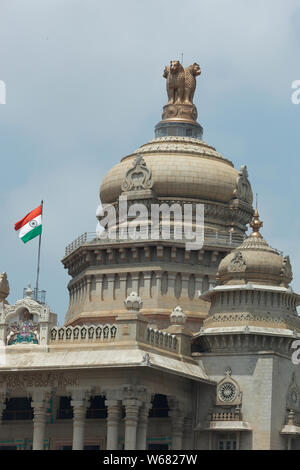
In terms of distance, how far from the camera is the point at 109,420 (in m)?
88.4

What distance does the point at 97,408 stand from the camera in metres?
95.3

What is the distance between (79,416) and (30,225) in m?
14.3

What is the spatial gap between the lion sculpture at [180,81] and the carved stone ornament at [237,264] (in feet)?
62.5

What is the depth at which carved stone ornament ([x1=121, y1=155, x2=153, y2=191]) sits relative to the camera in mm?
105188

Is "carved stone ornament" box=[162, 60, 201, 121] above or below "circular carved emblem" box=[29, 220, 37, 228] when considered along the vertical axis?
above

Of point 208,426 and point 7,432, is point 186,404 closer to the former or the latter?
point 208,426

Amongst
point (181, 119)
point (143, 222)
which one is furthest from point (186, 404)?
point (181, 119)

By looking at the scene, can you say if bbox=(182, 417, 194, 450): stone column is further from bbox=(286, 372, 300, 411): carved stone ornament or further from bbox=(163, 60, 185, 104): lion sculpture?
bbox=(163, 60, 185, 104): lion sculpture

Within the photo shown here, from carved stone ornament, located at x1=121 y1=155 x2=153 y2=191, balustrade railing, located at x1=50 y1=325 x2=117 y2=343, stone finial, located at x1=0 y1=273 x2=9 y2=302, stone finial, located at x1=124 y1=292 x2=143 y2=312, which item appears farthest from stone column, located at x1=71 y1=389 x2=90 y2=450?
carved stone ornament, located at x1=121 y1=155 x2=153 y2=191

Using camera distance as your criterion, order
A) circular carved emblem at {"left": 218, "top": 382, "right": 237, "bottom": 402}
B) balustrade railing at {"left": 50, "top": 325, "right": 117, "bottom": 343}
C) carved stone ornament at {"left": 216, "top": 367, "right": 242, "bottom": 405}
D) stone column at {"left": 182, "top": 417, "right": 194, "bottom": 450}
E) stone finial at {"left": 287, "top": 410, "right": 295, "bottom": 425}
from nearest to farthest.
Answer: balustrade railing at {"left": 50, "top": 325, "right": 117, "bottom": 343} < stone finial at {"left": 287, "top": 410, "right": 295, "bottom": 425} < carved stone ornament at {"left": 216, "top": 367, "right": 242, "bottom": 405} < circular carved emblem at {"left": 218, "top": 382, "right": 237, "bottom": 402} < stone column at {"left": 182, "top": 417, "right": 194, "bottom": 450}

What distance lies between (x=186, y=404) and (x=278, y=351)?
19.4ft

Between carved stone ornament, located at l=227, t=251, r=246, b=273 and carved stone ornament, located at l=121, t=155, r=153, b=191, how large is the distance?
1196cm

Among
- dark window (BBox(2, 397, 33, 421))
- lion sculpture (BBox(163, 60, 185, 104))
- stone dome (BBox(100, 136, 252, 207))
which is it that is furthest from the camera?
lion sculpture (BBox(163, 60, 185, 104))

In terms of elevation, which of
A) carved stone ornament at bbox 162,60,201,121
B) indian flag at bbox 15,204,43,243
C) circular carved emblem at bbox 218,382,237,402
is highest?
carved stone ornament at bbox 162,60,201,121
